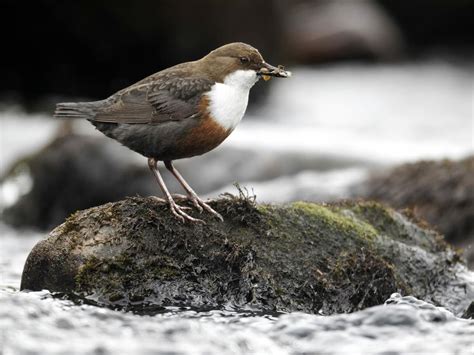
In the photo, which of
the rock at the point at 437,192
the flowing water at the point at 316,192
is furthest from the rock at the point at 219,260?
the rock at the point at 437,192

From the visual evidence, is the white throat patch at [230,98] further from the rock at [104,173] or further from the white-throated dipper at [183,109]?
the rock at [104,173]

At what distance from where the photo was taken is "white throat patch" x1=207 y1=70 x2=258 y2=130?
4758mm

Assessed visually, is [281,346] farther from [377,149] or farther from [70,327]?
[377,149]

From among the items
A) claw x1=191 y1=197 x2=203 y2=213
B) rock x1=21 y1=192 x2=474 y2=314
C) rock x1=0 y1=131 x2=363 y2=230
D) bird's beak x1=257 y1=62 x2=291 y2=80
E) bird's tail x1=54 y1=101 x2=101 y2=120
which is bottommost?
rock x1=21 y1=192 x2=474 y2=314

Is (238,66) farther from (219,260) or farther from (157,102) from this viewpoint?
(219,260)

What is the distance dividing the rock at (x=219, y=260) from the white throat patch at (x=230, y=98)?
19.0 inches

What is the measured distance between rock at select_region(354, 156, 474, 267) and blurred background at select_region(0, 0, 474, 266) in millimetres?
12

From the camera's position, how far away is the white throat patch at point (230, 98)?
476 centimetres

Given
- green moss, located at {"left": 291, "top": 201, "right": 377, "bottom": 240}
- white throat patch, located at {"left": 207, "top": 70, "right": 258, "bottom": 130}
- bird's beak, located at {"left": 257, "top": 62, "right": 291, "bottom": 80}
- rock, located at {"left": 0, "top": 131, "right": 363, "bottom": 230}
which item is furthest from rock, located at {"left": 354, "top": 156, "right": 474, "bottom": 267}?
white throat patch, located at {"left": 207, "top": 70, "right": 258, "bottom": 130}

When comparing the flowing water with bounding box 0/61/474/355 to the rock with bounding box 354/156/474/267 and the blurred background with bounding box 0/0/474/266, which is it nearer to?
the blurred background with bounding box 0/0/474/266

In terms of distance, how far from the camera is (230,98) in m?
4.83

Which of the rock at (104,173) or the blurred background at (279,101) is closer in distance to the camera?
the blurred background at (279,101)

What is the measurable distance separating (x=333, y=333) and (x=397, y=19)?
1689 cm

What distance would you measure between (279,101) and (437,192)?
25.3ft
